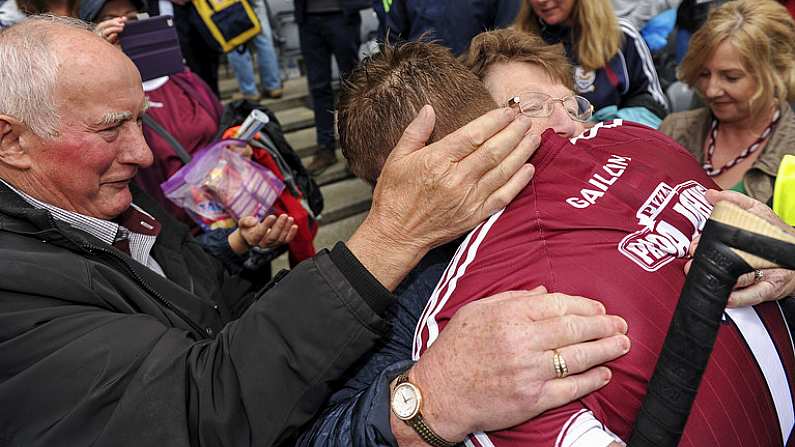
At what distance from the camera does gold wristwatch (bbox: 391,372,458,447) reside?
3.31 feet

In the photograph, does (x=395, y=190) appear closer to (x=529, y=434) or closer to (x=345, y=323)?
(x=345, y=323)

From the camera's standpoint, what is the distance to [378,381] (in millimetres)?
1094

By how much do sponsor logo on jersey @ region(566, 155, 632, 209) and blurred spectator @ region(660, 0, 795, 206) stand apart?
5.08ft

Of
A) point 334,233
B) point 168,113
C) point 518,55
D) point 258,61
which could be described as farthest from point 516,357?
point 258,61

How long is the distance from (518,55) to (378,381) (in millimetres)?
988

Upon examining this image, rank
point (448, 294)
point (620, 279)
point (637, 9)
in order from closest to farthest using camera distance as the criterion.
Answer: point (620, 279) < point (448, 294) < point (637, 9)

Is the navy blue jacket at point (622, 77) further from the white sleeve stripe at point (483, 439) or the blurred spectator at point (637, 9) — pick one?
the white sleeve stripe at point (483, 439)

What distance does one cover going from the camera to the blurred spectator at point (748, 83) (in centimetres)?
244

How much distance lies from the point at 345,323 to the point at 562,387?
0.44 m

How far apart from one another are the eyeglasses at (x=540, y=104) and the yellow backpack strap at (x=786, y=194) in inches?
20.3

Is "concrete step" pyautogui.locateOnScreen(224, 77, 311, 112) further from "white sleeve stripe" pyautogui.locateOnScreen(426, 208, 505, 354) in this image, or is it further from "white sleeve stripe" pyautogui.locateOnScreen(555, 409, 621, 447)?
"white sleeve stripe" pyautogui.locateOnScreen(555, 409, 621, 447)

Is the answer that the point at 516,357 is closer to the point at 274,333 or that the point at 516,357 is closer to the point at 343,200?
the point at 274,333

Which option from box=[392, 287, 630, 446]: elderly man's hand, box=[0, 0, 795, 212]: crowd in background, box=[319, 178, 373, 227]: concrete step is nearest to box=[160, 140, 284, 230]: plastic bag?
box=[0, 0, 795, 212]: crowd in background

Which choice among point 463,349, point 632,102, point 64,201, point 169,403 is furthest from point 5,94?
point 632,102
